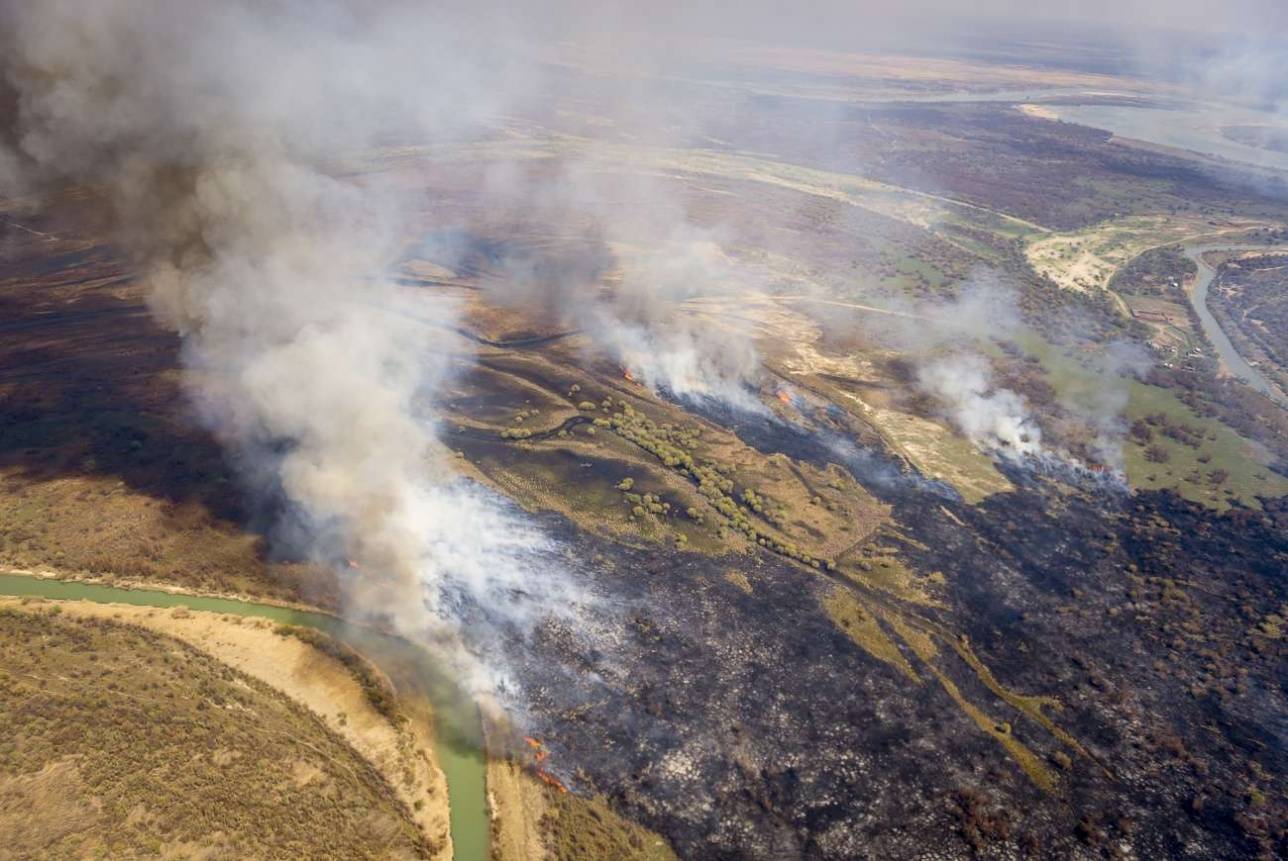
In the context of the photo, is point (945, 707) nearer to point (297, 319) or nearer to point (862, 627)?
point (862, 627)

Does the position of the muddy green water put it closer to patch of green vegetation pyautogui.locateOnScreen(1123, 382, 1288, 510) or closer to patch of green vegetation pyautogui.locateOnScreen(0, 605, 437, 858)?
patch of green vegetation pyautogui.locateOnScreen(0, 605, 437, 858)

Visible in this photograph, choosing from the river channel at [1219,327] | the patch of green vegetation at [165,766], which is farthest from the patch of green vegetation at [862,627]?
the river channel at [1219,327]

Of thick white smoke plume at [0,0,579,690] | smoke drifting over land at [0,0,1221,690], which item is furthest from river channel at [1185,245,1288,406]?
thick white smoke plume at [0,0,579,690]

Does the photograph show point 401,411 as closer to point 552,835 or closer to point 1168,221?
point 552,835

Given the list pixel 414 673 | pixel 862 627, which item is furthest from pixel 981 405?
pixel 414 673

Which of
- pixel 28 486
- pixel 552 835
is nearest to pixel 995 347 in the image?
pixel 552 835

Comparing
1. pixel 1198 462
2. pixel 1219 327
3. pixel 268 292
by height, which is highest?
pixel 268 292
